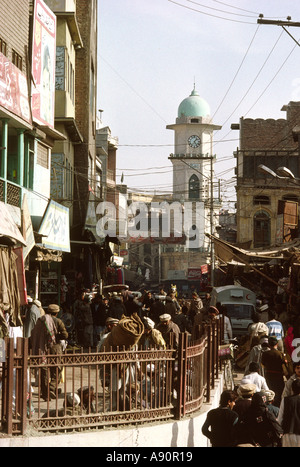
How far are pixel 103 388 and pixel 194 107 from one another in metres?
102

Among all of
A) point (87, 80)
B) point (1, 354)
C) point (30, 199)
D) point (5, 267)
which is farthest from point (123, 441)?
point (87, 80)

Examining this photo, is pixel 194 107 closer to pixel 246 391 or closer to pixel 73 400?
pixel 246 391

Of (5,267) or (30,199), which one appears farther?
(30,199)

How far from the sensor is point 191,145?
359ft

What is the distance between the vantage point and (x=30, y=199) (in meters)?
20.4

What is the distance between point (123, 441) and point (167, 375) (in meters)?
1.10

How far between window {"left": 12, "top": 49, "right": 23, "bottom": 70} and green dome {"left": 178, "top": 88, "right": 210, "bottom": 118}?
295ft

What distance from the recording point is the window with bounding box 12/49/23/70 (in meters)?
19.1

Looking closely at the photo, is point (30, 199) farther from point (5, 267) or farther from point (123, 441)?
point (123, 441)

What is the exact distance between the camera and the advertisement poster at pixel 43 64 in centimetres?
2036

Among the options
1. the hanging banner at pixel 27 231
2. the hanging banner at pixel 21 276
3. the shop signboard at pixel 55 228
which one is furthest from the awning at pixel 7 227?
the shop signboard at pixel 55 228

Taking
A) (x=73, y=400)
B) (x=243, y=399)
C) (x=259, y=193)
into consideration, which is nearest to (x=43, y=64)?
(x=73, y=400)

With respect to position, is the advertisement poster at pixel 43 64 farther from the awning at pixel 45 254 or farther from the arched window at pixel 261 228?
the arched window at pixel 261 228

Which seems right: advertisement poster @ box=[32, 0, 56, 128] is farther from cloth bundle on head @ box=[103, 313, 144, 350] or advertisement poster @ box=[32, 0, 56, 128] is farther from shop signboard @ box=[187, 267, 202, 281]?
shop signboard @ box=[187, 267, 202, 281]
